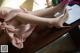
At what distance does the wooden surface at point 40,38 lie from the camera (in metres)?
1.04

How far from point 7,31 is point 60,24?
261 mm

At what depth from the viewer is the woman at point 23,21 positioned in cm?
93

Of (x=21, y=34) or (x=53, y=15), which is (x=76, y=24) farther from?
(x=21, y=34)

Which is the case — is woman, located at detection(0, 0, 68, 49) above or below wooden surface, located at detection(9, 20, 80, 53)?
above

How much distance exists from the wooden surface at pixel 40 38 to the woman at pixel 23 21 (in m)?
0.06

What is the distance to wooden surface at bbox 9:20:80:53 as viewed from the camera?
1.04 metres

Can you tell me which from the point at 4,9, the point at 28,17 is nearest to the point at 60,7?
the point at 28,17

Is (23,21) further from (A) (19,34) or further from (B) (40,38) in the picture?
(B) (40,38)

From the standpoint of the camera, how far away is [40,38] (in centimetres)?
107

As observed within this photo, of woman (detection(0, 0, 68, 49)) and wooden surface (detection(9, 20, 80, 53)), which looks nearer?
woman (detection(0, 0, 68, 49))

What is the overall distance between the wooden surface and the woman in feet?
0.20

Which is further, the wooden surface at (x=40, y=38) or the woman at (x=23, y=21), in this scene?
the wooden surface at (x=40, y=38)

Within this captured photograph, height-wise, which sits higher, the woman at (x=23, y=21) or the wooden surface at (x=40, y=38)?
the woman at (x=23, y=21)

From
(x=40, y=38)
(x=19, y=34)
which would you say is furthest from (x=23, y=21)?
(x=40, y=38)
